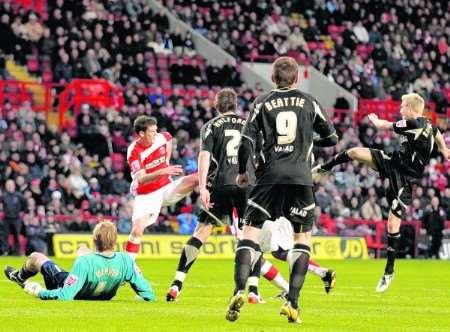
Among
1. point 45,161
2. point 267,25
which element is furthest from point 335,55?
point 45,161

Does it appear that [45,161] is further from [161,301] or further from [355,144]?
[161,301]

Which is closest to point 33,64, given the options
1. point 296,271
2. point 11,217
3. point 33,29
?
point 33,29

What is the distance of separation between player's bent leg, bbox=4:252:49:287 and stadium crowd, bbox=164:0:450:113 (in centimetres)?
2565

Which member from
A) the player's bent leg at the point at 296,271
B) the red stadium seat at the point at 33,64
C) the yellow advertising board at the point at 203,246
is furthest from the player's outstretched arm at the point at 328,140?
the red stadium seat at the point at 33,64

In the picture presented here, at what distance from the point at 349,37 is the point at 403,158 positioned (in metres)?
25.7

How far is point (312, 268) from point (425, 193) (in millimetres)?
21808

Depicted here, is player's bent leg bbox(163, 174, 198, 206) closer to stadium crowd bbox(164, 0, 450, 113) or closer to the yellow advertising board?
the yellow advertising board

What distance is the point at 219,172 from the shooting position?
13508 millimetres

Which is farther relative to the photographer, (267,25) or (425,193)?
(267,25)

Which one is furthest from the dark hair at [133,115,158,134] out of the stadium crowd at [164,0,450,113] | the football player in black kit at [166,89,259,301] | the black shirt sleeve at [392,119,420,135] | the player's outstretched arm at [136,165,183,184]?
the stadium crowd at [164,0,450,113]

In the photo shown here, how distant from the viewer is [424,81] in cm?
4103

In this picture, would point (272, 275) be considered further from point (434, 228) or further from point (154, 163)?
point (434, 228)

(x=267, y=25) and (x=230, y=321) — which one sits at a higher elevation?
(x=267, y=25)

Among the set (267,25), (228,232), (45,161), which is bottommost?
(228,232)
